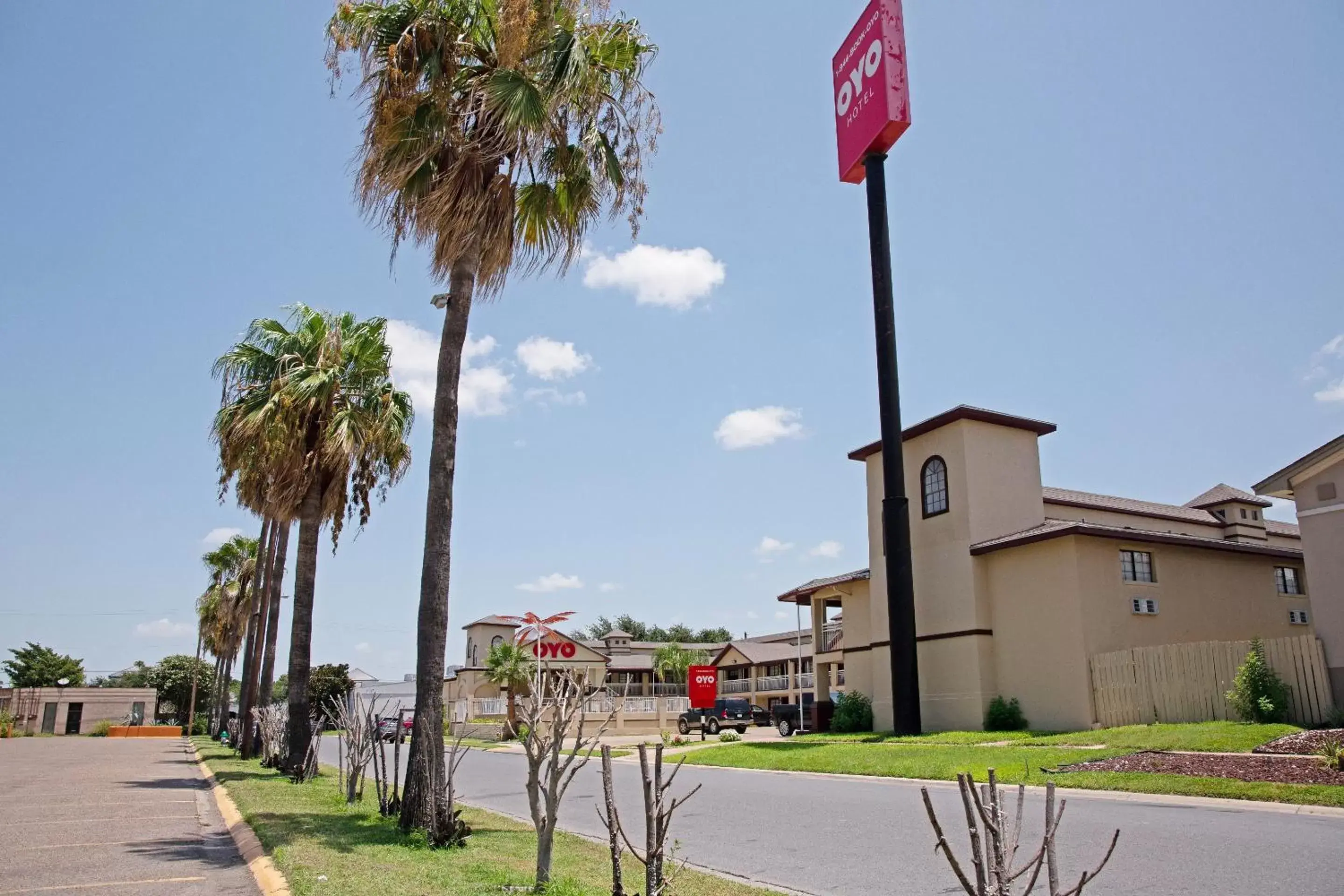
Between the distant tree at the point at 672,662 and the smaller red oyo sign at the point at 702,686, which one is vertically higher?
the distant tree at the point at 672,662

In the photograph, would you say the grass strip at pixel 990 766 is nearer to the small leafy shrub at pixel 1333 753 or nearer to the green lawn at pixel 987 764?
the green lawn at pixel 987 764

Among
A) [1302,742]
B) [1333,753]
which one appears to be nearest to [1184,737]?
[1302,742]

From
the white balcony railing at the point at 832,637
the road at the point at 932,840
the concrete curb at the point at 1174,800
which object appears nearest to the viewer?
the road at the point at 932,840

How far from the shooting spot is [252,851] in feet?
32.2

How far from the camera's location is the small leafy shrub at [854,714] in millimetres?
→ 31109

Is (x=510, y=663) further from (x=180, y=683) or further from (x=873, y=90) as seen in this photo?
(x=180, y=683)

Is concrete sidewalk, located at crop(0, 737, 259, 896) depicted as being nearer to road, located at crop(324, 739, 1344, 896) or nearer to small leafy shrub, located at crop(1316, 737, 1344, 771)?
road, located at crop(324, 739, 1344, 896)

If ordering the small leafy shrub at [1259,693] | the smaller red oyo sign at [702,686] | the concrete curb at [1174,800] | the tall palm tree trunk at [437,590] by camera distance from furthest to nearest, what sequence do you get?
the smaller red oyo sign at [702,686], the small leafy shrub at [1259,693], the concrete curb at [1174,800], the tall palm tree trunk at [437,590]

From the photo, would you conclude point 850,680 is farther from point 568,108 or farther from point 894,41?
point 568,108

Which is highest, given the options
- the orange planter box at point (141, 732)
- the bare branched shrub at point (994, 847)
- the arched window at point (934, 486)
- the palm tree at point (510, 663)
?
the arched window at point (934, 486)

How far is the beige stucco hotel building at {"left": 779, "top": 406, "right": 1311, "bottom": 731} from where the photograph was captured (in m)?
24.5

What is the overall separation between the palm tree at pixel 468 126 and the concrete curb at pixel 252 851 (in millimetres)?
2702

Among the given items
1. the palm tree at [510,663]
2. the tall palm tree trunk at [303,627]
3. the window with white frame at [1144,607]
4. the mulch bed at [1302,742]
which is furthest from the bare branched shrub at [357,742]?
the palm tree at [510,663]

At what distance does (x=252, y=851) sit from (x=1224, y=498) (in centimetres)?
3666
